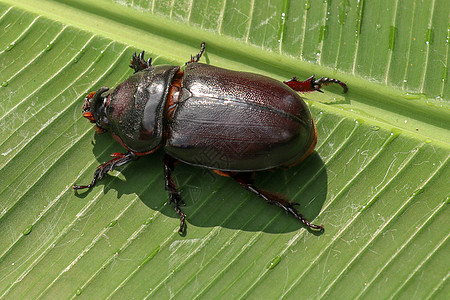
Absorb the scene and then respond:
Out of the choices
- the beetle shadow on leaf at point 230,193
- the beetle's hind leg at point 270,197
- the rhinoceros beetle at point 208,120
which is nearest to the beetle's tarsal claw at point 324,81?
the rhinoceros beetle at point 208,120

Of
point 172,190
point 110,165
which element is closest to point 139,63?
point 110,165

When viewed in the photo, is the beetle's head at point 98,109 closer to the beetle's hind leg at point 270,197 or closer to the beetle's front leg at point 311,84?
the beetle's hind leg at point 270,197

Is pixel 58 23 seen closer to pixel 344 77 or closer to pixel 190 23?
pixel 190 23

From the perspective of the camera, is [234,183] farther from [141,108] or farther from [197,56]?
[197,56]

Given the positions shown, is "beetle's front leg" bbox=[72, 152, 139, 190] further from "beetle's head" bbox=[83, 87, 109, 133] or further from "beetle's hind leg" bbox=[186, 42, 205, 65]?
"beetle's hind leg" bbox=[186, 42, 205, 65]

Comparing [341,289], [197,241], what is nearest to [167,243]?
[197,241]

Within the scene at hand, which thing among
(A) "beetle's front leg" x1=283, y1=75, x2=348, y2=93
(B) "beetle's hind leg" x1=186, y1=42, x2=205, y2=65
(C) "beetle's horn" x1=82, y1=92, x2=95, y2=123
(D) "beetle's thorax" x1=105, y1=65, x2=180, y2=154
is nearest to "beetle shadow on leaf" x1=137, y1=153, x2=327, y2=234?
(D) "beetle's thorax" x1=105, y1=65, x2=180, y2=154
